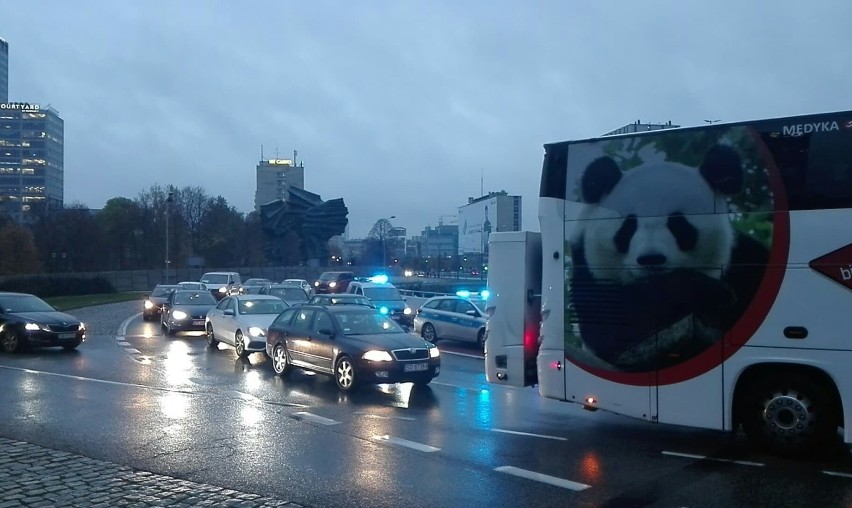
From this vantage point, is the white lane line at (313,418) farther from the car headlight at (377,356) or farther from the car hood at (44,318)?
the car hood at (44,318)

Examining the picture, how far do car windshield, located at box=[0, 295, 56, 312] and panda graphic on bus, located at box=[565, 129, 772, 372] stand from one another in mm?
16835

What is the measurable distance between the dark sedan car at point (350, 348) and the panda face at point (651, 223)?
5031 mm

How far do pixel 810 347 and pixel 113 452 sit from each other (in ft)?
25.3

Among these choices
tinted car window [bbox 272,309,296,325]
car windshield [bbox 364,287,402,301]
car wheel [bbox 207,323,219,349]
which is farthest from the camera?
car windshield [bbox 364,287,402,301]

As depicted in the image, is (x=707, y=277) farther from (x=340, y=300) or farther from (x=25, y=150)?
(x=25, y=150)

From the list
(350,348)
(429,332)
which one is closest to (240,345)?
(429,332)

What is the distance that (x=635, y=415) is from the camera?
9516 millimetres

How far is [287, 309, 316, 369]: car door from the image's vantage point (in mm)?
15406

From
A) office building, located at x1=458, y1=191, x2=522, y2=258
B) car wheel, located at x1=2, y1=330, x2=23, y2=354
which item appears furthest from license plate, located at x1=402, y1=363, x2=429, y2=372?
office building, located at x1=458, y1=191, x2=522, y2=258

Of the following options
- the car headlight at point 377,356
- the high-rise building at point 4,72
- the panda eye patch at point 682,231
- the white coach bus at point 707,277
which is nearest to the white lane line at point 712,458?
the white coach bus at point 707,277

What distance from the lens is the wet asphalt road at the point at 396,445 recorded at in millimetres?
7461

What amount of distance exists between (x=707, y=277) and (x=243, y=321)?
1356cm

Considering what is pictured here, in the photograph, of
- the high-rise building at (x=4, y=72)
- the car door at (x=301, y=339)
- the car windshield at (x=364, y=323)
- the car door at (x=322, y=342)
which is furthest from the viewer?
the high-rise building at (x=4, y=72)

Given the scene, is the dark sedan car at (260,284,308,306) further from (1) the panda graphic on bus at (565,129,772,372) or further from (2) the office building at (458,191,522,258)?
(2) the office building at (458,191,522,258)
